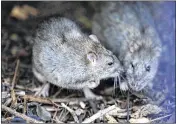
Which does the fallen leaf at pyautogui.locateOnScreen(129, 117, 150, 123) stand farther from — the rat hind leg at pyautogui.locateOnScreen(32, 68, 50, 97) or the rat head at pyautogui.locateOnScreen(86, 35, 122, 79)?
the rat hind leg at pyautogui.locateOnScreen(32, 68, 50, 97)

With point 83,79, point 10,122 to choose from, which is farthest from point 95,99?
point 10,122

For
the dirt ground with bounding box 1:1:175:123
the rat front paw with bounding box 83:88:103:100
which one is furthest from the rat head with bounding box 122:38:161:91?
the rat front paw with bounding box 83:88:103:100

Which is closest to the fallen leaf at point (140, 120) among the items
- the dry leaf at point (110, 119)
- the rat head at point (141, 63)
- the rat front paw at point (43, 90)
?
the dry leaf at point (110, 119)

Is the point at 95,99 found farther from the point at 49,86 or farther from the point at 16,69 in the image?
the point at 16,69

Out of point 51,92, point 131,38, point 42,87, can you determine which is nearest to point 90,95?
point 51,92

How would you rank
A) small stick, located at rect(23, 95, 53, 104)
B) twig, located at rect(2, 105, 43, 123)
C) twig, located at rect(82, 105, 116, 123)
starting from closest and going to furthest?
1. twig, located at rect(2, 105, 43, 123)
2. twig, located at rect(82, 105, 116, 123)
3. small stick, located at rect(23, 95, 53, 104)

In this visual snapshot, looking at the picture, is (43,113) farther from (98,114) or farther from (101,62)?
(101,62)

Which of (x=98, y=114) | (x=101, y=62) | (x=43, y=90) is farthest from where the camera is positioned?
(x=43, y=90)
